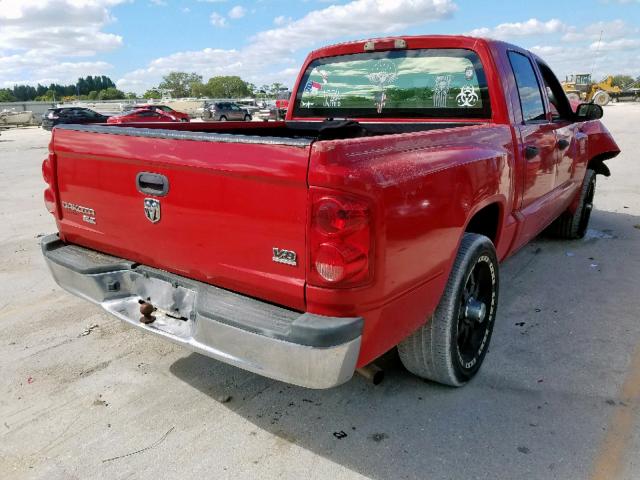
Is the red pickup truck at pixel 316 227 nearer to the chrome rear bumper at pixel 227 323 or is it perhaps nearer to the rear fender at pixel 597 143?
the chrome rear bumper at pixel 227 323

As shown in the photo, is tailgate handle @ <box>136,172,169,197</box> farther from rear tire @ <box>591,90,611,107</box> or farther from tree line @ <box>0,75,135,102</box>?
tree line @ <box>0,75,135,102</box>

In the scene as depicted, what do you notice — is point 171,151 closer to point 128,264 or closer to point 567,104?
point 128,264

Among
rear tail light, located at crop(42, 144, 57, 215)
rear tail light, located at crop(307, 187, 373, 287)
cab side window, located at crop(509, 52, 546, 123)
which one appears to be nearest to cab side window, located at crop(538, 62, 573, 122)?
cab side window, located at crop(509, 52, 546, 123)

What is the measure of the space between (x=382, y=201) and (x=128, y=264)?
1412 mm

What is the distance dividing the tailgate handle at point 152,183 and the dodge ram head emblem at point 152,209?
0.04 m

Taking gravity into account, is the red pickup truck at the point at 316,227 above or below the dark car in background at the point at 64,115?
above

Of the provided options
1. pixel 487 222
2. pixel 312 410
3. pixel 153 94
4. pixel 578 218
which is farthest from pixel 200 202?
pixel 153 94

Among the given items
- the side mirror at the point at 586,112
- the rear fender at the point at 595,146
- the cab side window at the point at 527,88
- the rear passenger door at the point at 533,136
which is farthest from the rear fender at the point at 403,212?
the rear fender at the point at 595,146

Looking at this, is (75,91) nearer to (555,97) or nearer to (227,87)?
(227,87)

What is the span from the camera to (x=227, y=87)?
148250mm

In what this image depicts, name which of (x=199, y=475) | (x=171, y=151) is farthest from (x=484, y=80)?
(x=199, y=475)

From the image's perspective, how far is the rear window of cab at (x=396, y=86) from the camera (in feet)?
11.8

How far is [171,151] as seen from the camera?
2355mm

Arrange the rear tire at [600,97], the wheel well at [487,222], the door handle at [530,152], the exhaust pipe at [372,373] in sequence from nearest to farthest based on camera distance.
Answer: the exhaust pipe at [372,373] < the wheel well at [487,222] < the door handle at [530,152] < the rear tire at [600,97]
